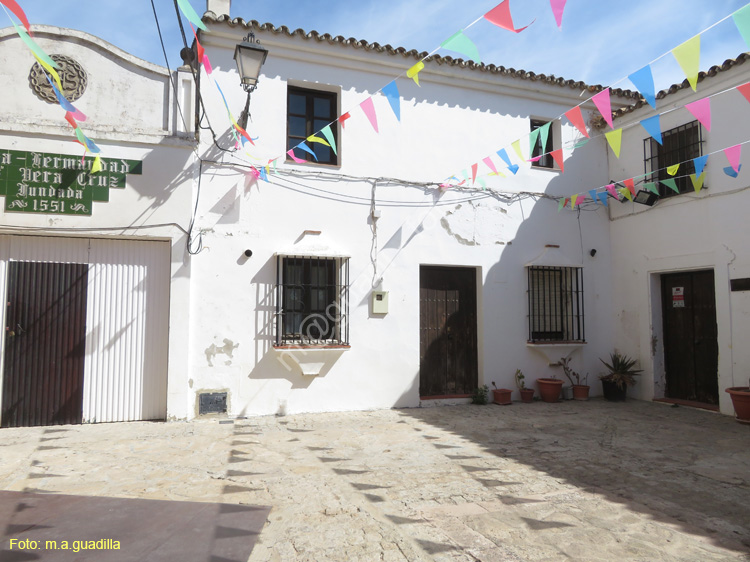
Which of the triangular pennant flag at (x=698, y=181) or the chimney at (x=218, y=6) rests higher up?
the chimney at (x=218, y=6)

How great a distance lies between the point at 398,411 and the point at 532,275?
10.2 ft

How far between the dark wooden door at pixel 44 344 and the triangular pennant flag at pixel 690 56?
6318 millimetres

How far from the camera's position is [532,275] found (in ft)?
26.3

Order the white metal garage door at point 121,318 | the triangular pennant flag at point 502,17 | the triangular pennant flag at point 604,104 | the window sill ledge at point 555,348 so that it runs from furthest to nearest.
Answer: the window sill ledge at point 555,348
the white metal garage door at point 121,318
the triangular pennant flag at point 604,104
the triangular pennant flag at point 502,17

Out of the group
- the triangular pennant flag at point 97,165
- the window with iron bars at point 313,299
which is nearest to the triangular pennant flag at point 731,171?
the window with iron bars at point 313,299

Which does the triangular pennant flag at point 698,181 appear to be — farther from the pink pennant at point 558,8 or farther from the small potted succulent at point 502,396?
the pink pennant at point 558,8

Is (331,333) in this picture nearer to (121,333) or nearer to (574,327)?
(121,333)

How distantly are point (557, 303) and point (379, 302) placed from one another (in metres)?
3.13

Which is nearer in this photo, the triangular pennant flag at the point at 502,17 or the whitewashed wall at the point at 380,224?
the triangular pennant flag at the point at 502,17

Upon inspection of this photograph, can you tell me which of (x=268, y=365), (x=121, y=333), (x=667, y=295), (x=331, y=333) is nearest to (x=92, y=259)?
(x=121, y=333)

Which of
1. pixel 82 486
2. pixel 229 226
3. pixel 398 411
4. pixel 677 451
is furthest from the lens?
pixel 398 411

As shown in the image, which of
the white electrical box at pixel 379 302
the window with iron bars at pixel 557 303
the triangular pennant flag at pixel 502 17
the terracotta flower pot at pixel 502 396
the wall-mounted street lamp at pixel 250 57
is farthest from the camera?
the window with iron bars at pixel 557 303

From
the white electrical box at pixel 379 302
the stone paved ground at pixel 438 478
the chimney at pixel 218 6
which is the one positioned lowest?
the stone paved ground at pixel 438 478

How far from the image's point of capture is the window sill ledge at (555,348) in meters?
7.70
